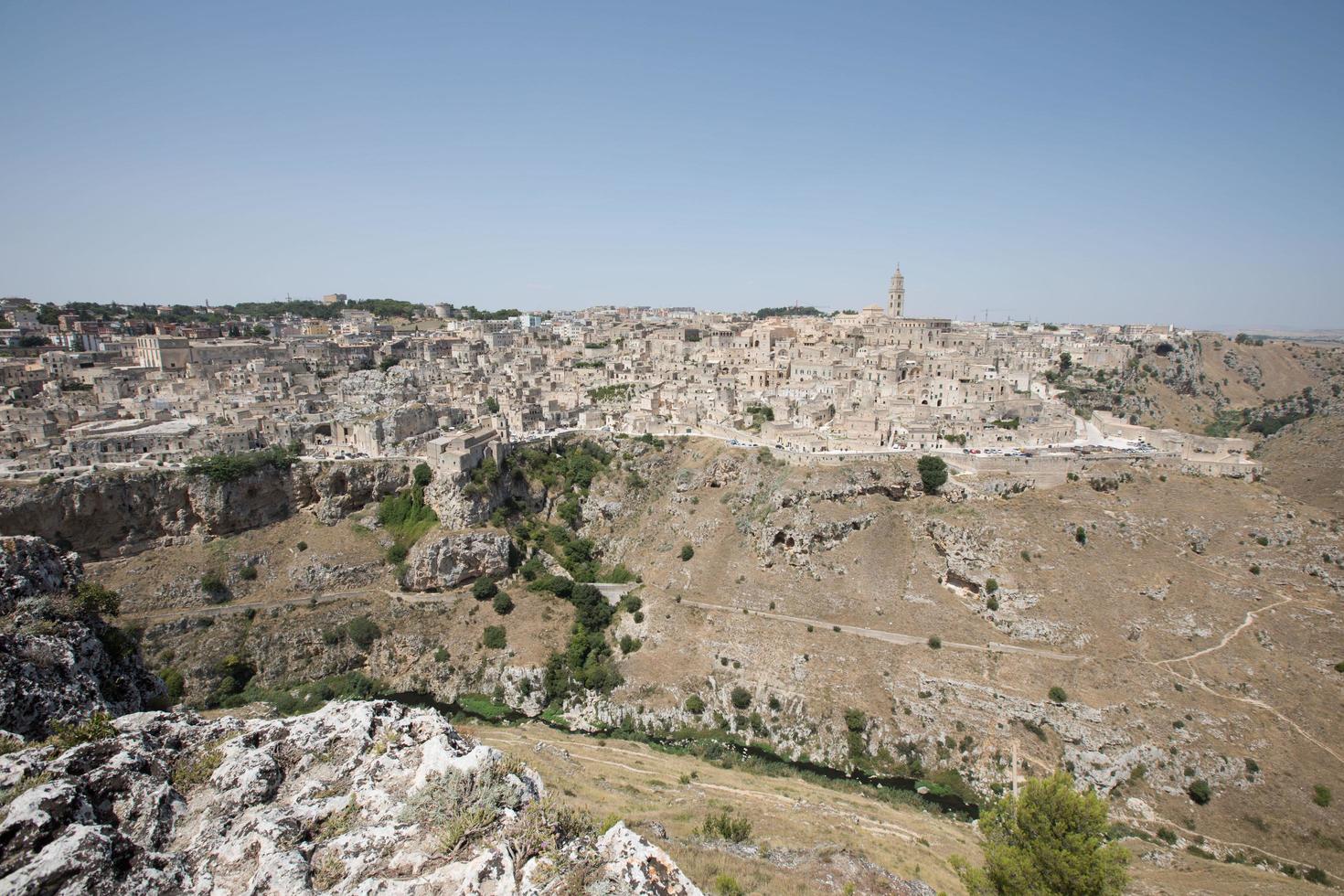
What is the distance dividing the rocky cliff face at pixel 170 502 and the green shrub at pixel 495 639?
1424 centimetres

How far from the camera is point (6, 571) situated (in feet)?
45.8

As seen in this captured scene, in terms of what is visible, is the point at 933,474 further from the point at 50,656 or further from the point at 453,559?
the point at 50,656

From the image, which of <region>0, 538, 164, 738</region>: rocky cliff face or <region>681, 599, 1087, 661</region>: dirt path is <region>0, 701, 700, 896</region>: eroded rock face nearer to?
<region>0, 538, 164, 738</region>: rocky cliff face

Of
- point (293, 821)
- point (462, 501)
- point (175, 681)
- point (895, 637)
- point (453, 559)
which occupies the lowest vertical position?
Answer: point (175, 681)

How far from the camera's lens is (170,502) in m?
40.8

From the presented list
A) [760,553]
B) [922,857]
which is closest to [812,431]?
[760,553]

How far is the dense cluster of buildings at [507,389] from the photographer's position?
46531 millimetres

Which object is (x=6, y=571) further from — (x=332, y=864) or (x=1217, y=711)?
(x=1217, y=711)

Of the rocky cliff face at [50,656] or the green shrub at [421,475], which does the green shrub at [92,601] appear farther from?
the green shrub at [421,475]

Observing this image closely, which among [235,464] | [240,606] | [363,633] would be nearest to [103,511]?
[235,464]

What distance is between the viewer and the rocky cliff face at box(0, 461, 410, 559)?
121 feet

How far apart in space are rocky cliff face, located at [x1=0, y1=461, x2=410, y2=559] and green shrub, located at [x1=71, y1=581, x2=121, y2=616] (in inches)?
1154

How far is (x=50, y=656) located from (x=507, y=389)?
169 feet

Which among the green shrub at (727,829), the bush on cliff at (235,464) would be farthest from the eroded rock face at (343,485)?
the green shrub at (727,829)
